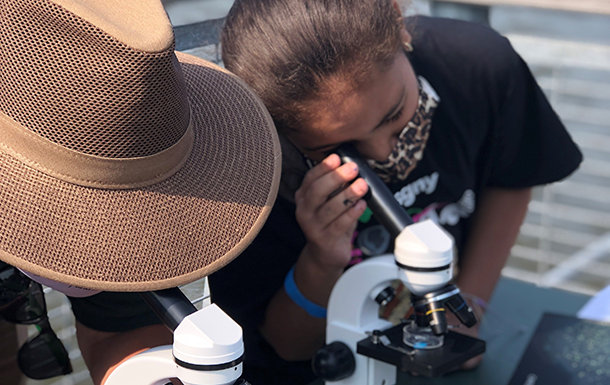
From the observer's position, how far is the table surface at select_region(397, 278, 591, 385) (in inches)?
51.6

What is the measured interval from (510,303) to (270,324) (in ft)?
2.29

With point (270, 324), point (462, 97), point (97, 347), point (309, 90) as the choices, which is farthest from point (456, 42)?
point (97, 347)

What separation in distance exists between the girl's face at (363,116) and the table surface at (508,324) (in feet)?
1.67

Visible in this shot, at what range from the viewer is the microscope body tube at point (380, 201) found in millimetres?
978

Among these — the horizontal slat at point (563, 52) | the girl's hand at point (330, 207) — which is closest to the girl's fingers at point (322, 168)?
the girl's hand at point (330, 207)

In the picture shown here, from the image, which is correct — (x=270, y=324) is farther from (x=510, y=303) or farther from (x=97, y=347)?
(x=510, y=303)

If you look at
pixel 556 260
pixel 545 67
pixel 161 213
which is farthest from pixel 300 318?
pixel 556 260

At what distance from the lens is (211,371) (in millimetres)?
587

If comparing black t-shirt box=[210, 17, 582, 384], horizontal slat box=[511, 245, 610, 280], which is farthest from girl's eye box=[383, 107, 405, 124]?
horizontal slat box=[511, 245, 610, 280]

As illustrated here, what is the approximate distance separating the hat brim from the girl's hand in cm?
24

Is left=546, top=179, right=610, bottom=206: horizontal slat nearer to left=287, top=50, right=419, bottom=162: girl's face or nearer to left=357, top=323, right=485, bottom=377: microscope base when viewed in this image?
left=287, top=50, right=419, bottom=162: girl's face

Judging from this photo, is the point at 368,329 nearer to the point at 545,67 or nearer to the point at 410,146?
the point at 410,146

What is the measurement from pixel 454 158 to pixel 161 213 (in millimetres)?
912

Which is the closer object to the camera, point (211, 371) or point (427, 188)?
point (211, 371)
